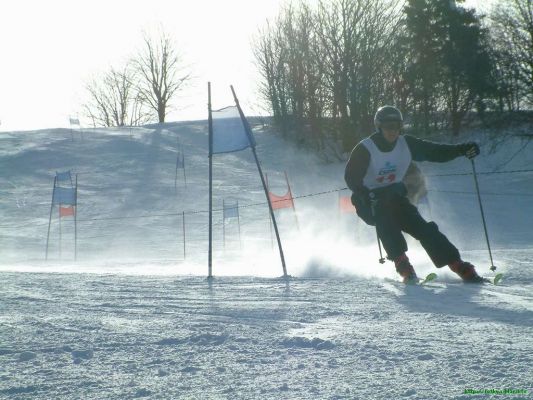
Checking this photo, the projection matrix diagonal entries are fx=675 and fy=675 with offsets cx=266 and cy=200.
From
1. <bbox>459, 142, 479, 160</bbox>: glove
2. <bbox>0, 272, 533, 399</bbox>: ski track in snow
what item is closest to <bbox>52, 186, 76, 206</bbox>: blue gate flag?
<bbox>0, 272, 533, 399</bbox>: ski track in snow

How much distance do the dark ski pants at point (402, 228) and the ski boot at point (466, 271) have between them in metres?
0.15

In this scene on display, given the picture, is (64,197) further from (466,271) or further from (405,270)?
(466,271)

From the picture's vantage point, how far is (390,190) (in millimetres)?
7602

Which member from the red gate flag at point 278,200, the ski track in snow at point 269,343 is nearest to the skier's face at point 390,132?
the ski track in snow at point 269,343

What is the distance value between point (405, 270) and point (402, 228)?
1.89 ft

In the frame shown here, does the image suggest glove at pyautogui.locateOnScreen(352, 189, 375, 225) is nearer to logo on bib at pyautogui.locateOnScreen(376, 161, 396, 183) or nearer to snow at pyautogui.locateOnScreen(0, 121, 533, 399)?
logo on bib at pyautogui.locateOnScreen(376, 161, 396, 183)

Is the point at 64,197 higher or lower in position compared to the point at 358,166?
lower

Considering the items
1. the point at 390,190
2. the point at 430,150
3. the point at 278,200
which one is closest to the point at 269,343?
the point at 390,190

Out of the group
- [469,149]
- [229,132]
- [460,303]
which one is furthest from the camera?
[229,132]

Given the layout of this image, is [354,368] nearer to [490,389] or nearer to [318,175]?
[490,389]

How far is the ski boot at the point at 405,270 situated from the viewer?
7137 millimetres

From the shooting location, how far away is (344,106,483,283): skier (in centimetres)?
741

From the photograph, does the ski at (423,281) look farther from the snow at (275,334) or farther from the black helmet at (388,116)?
the black helmet at (388,116)

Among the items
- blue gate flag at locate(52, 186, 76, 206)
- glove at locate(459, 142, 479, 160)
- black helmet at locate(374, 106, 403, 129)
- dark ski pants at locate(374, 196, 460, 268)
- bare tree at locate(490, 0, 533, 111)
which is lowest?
dark ski pants at locate(374, 196, 460, 268)
